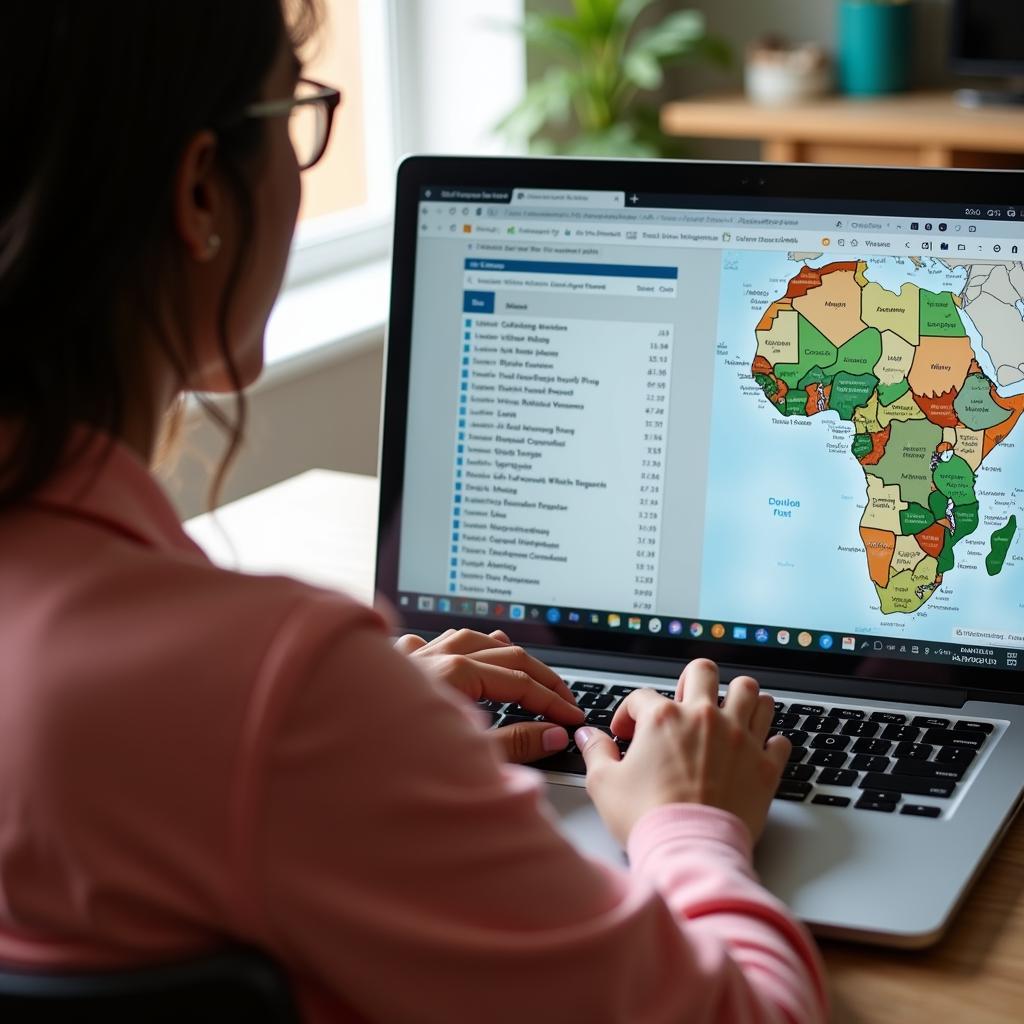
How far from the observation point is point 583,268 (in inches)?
42.0

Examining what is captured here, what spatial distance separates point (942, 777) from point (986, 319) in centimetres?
31

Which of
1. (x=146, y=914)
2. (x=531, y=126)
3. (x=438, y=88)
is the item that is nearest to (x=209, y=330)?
(x=146, y=914)

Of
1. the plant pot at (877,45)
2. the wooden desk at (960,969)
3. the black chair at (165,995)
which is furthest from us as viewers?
the plant pot at (877,45)

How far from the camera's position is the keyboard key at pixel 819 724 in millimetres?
966

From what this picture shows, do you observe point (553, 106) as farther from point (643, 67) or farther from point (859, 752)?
point (859, 752)

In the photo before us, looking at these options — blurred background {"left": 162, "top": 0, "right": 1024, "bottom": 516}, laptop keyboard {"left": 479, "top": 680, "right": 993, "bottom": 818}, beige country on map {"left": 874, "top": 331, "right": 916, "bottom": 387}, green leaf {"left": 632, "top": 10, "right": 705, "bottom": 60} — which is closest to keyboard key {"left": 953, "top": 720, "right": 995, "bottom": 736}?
laptop keyboard {"left": 479, "top": 680, "right": 993, "bottom": 818}

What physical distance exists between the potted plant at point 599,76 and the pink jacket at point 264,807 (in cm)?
272

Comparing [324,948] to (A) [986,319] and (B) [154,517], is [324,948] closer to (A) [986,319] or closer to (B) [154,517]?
(B) [154,517]

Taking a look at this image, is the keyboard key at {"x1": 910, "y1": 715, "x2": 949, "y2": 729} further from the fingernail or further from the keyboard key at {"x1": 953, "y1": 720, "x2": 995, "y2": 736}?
the fingernail

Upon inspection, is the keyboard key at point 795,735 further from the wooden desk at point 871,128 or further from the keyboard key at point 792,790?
the wooden desk at point 871,128

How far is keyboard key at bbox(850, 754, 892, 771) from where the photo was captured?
2.99ft

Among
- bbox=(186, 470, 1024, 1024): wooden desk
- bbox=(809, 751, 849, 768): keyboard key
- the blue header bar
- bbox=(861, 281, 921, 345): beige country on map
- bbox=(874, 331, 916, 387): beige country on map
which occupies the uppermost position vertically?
the blue header bar

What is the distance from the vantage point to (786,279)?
102cm

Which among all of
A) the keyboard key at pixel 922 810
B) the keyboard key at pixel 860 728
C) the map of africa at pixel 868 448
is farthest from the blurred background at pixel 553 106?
the keyboard key at pixel 922 810
